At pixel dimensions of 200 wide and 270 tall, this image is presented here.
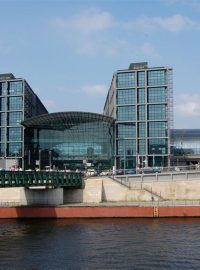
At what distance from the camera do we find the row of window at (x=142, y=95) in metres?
161

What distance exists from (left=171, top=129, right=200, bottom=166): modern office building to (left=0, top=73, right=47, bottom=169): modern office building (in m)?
57.2

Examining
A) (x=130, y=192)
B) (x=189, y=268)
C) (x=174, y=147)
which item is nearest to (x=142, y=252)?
(x=189, y=268)

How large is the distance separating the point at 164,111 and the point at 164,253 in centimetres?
11267

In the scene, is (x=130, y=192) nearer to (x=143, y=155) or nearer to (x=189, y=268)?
(x=189, y=268)

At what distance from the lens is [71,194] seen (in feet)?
324

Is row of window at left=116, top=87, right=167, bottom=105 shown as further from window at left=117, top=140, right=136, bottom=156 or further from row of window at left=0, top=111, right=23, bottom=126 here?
row of window at left=0, top=111, right=23, bottom=126

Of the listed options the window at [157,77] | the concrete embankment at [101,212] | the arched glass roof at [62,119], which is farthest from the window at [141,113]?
the concrete embankment at [101,212]

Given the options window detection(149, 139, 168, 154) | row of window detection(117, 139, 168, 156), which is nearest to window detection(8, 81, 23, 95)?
row of window detection(117, 139, 168, 156)

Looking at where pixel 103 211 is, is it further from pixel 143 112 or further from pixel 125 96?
pixel 125 96

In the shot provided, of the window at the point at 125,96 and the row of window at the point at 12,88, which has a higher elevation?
the row of window at the point at 12,88

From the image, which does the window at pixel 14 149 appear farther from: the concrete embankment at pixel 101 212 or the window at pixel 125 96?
the concrete embankment at pixel 101 212

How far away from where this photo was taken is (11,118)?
575 ft

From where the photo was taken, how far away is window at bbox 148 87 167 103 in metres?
160

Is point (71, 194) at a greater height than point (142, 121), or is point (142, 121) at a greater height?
point (142, 121)
